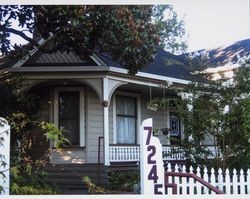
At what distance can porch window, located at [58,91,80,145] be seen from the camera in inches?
410

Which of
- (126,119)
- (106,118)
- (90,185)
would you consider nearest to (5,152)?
(90,185)

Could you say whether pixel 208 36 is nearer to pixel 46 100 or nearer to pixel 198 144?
pixel 198 144

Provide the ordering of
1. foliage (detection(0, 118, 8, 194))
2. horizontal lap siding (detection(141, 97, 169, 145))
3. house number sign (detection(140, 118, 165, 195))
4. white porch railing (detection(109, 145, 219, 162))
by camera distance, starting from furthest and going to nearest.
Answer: horizontal lap siding (detection(141, 97, 169, 145)) < white porch railing (detection(109, 145, 219, 162)) < house number sign (detection(140, 118, 165, 195)) < foliage (detection(0, 118, 8, 194))

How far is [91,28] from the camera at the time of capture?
761 centimetres

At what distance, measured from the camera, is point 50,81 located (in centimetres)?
1009

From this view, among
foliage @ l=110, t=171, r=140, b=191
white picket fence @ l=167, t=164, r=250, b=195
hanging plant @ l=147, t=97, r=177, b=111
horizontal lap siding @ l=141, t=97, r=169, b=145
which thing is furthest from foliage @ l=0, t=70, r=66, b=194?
horizontal lap siding @ l=141, t=97, r=169, b=145

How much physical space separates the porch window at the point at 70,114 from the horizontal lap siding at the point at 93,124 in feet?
0.83

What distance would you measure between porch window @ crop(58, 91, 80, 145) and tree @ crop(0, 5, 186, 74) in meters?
1.92

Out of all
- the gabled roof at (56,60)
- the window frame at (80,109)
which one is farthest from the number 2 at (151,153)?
the window frame at (80,109)

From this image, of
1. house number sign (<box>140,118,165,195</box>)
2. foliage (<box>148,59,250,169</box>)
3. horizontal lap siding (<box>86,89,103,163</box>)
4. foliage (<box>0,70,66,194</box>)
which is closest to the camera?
foliage (<box>0,70,66,194</box>)

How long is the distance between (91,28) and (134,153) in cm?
389

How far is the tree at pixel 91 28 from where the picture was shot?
7461mm

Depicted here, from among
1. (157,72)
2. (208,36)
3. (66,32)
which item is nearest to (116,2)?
(66,32)

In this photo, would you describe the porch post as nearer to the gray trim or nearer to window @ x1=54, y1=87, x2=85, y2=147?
the gray trim
